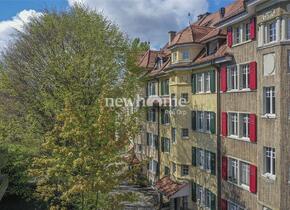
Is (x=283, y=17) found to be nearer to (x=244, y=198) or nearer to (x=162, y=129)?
(x=244, y=198)

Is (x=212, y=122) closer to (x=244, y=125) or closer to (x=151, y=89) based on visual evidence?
(x=244, y=125)

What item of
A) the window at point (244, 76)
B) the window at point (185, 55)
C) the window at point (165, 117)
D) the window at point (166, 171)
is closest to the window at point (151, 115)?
the window at point (165, 117)

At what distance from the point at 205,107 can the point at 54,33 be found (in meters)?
13.0

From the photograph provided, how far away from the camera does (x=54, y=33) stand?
29609mm

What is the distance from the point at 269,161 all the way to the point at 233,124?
5.13m

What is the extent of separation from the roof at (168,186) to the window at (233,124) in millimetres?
8808

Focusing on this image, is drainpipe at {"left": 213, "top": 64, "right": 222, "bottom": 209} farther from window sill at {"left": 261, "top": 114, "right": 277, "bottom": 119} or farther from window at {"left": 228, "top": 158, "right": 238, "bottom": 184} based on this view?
window sill at {"left": 261, "top": 114, "right": 277, "bottom": 119}

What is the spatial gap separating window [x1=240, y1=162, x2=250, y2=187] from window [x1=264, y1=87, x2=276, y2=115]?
13.9ft

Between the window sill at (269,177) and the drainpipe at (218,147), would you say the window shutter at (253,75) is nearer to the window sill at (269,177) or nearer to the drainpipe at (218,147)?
the drainpipe at (218,147)

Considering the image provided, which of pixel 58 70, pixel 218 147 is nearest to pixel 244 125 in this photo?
pixel 218 147

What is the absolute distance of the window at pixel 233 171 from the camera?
24297mm

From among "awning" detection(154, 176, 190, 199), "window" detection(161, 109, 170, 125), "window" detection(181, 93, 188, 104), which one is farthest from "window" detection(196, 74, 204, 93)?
"awning" detection(154, 176, 190, 199)

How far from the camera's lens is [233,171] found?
81.6ft

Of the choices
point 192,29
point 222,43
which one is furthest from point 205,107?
point 192,29
